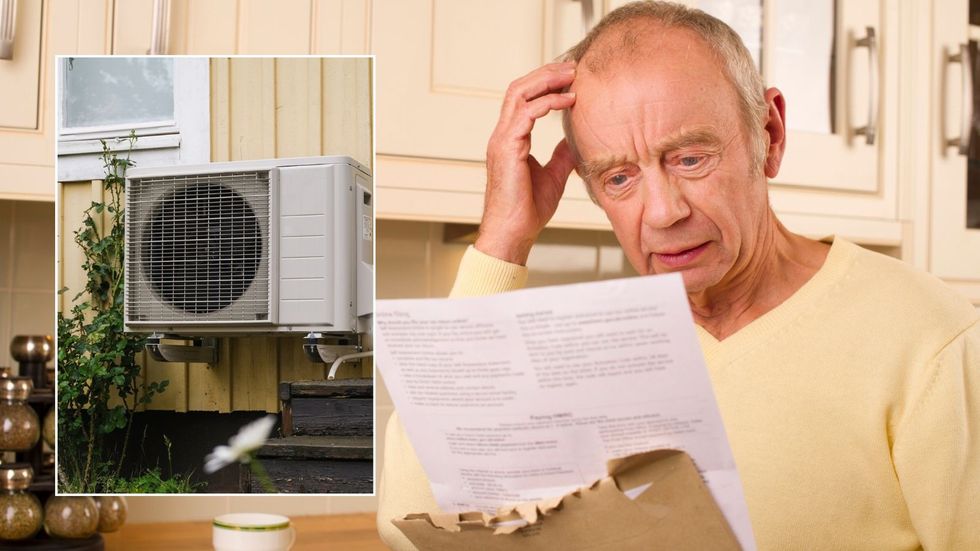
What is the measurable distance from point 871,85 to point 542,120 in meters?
0.56

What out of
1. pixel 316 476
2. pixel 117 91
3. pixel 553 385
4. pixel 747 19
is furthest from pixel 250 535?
pixel 747 19

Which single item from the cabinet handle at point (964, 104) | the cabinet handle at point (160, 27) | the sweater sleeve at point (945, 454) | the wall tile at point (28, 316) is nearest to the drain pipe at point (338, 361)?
the cabinet handle at point (160, 27)

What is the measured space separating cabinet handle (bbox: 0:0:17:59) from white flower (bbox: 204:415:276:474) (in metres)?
0.57

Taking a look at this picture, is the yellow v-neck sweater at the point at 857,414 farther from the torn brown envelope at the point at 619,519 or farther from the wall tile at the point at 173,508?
the wall tile at the point at 173,508

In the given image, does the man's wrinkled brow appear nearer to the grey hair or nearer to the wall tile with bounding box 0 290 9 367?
the grey hair

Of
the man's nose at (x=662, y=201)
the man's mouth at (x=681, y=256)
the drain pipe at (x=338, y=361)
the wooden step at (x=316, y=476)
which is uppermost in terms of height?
the man's nose at (x=662, y=201)

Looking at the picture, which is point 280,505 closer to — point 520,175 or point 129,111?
point 129,111

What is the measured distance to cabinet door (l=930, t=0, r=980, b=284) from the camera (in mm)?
1596

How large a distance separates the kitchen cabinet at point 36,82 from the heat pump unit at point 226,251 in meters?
0.14

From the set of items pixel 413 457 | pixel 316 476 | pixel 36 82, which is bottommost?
pixel 316 476

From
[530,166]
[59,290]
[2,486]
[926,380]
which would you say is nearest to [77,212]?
[59,290]

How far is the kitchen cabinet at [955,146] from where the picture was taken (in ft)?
5.24

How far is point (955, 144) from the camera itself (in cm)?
160

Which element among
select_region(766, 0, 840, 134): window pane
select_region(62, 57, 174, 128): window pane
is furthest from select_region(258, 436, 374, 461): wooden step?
select_region(766, 0, 840, 134): window pane
